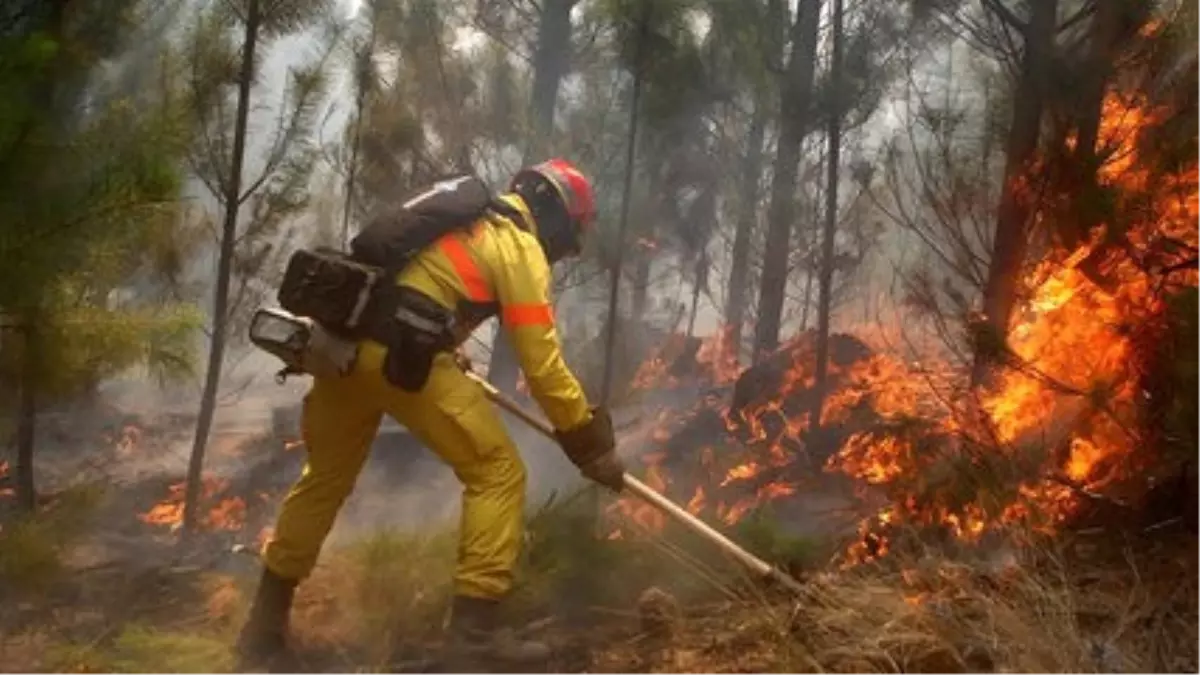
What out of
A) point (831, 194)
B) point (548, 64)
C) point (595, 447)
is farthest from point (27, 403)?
point (548, 64)

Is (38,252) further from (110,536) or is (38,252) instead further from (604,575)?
(110,536)

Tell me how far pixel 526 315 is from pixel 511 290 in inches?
5.1

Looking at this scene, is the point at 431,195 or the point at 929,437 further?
the point at 929,437

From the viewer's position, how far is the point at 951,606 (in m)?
3.74

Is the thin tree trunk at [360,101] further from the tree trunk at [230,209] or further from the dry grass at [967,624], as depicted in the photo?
the dry grass at [967,624]

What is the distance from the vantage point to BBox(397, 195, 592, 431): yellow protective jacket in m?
4.19

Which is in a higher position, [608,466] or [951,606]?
[608,466]

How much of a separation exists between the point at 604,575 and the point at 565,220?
1.72 metres

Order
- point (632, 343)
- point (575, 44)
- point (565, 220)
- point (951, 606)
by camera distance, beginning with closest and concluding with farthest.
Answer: point (951, 606)
point (565, 220)
point (575, 44)
point (632, 343)

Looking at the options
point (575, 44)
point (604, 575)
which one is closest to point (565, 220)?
point (604, 575)

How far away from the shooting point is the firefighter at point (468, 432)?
4094mm

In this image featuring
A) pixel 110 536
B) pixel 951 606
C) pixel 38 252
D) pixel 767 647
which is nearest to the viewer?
pixel 38 252

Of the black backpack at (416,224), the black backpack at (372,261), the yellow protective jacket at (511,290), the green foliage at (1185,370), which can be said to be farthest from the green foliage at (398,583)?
the green foliage at (1185,370)

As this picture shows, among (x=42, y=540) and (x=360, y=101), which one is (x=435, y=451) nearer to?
(x=42, y=540)
